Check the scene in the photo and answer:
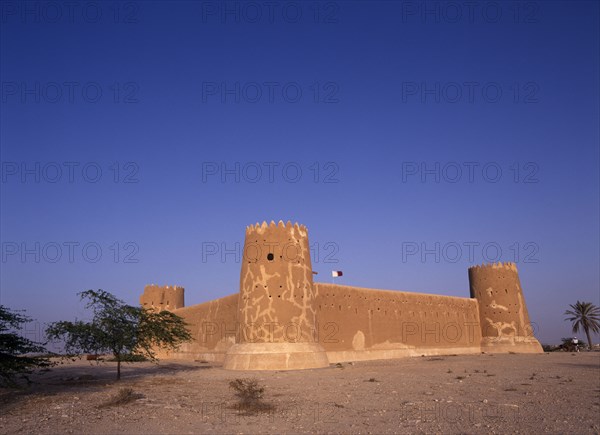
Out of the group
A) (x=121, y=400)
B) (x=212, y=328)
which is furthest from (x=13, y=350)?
(x=212, y=328)

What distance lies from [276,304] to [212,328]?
10.7 metres

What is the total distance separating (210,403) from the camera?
10992 millimetres

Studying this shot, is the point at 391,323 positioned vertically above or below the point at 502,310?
below

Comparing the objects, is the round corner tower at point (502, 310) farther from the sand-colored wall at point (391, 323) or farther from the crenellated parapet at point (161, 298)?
the crenellated parapet at point (161, 298)

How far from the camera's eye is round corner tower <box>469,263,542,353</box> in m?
34.0

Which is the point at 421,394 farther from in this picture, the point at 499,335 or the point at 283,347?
the point at 499,335

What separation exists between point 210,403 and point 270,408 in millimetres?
1738

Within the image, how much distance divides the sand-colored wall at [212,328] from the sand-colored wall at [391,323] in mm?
5434

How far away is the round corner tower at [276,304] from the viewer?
797 inches

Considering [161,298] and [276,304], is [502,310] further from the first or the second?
[161,298]

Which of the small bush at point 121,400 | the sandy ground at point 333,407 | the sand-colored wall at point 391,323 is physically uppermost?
the sand-colored wall at point 391,323

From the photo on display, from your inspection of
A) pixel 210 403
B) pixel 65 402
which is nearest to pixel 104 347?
pixel 65 402

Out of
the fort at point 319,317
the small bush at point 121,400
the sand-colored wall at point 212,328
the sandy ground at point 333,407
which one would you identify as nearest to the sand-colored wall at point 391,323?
the fort at point 319,317

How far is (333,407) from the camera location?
1018 cm
